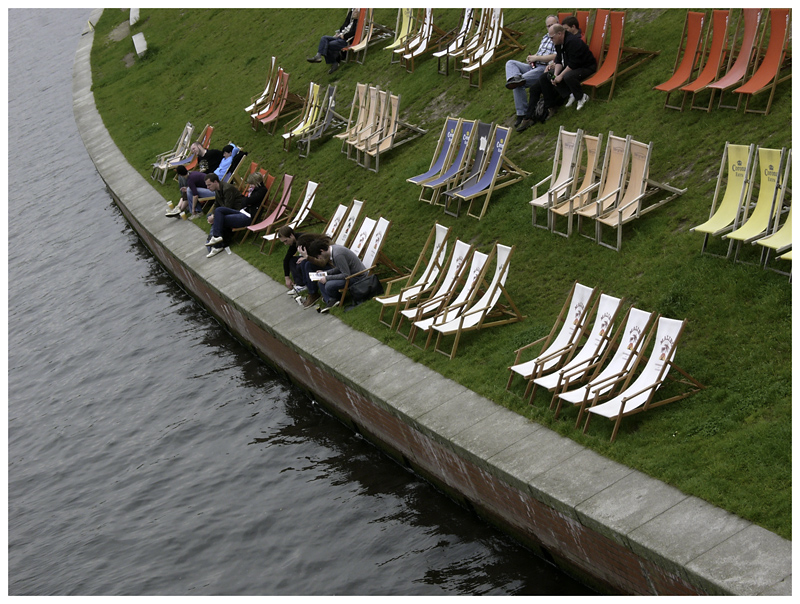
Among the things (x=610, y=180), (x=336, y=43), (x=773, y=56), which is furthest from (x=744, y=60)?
(x=336, y=43)

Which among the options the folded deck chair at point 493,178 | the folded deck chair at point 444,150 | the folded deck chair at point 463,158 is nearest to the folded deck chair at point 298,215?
the folded deck chair at point 444,150

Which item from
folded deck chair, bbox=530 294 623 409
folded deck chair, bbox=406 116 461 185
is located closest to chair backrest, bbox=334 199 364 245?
folded deck chair, bbox=406 116 461 185

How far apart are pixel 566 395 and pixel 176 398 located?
6.25 meters

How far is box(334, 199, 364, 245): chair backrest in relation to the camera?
12.3 metres

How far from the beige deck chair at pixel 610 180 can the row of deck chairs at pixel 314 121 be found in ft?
23.2

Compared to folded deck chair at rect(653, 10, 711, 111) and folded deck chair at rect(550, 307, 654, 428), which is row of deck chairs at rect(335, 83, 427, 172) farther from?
folded deck chair at rect(550, 307, 654, 428)

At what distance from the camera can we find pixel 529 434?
7684mm

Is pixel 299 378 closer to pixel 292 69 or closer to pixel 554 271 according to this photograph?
pixel 554 271

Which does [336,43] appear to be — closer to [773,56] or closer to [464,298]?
[773,56]

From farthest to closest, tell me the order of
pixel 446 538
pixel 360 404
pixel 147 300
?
1. pixel 147 300
2. pixel 360 404
3. pixel 446 538

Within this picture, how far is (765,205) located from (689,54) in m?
3.91
